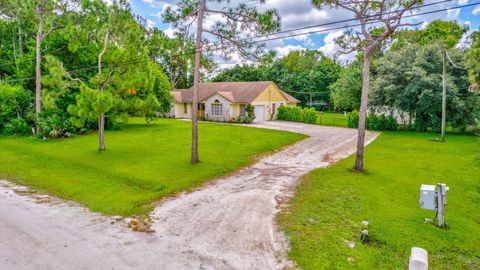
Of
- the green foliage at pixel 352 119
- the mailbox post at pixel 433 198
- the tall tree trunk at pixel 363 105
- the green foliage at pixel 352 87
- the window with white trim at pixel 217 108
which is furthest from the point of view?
the window with white trim at pixel 217 108

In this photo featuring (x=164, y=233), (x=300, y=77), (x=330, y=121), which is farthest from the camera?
(x=300, y=77)

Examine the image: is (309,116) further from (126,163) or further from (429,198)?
(429,198)

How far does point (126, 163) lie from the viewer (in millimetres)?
13227

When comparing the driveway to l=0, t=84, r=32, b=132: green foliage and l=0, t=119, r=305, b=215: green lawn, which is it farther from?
l=0, t=84, r=32, b=132: green foliage

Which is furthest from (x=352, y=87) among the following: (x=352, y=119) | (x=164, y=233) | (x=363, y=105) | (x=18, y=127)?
(x=164, y=233)

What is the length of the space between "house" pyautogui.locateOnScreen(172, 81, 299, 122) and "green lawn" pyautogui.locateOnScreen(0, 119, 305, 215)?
907cm

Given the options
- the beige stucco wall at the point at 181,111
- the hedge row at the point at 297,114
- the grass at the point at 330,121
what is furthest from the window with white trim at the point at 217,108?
the grass at the point at 330,121

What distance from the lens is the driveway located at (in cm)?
566

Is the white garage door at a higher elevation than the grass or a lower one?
higher

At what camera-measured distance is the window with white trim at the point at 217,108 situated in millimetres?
30391

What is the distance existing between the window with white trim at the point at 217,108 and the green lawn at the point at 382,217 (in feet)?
59.0

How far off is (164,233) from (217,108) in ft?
79.4

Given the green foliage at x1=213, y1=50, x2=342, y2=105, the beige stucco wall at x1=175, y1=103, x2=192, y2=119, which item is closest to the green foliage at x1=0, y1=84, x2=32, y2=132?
the beige stucco wall at x1=175, y1=103, x2=192, y2=119

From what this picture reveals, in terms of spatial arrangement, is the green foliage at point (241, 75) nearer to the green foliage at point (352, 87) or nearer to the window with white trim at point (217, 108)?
the window with white trim at point (217, 108)
